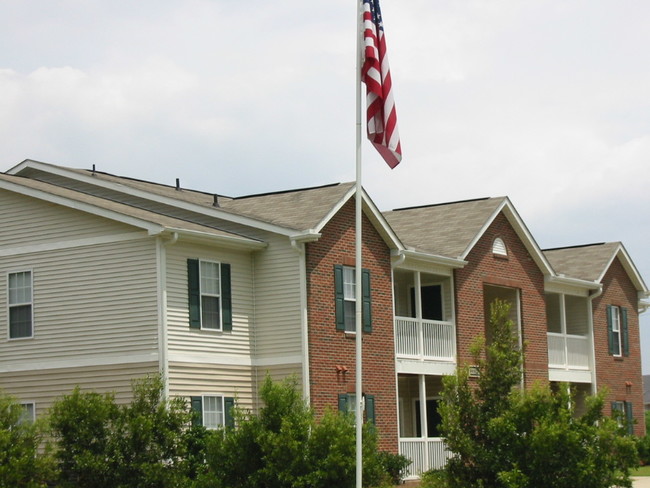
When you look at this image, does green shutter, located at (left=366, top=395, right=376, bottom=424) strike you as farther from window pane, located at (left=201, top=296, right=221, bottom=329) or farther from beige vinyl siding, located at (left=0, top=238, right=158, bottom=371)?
beige vinyl siding, located at (left=0, top=238, right=158, bottom=371)

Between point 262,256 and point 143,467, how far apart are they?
752 centimetres

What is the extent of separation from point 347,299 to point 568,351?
42.8 ft

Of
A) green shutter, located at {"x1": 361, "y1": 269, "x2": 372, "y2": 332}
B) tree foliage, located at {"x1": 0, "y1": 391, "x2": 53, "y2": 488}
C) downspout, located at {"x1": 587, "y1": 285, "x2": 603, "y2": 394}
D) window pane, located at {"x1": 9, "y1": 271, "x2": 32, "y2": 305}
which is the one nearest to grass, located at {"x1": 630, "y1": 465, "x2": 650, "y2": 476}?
downspout, located at {"x1": 587, "y1": 285, "x2": 603, "y2": 394}

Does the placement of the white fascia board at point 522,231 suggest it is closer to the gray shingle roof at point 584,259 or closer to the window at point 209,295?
the gray shingle roof at point 584,259

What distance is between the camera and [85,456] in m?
22.2

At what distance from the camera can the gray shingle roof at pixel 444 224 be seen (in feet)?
111

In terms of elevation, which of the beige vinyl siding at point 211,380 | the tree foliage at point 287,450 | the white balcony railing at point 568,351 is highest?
the white balcony railing at point 568,351

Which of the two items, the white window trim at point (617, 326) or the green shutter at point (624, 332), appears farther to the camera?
the green shutter at point (624, 332)

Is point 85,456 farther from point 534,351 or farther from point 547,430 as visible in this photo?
point 534,351

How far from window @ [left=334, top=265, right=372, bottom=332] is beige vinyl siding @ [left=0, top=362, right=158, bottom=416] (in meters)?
5.13

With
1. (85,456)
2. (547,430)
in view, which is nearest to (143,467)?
(85,456)

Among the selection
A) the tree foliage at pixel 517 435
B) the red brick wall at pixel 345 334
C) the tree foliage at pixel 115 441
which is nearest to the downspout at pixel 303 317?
the red brick wall at pixel 345 334

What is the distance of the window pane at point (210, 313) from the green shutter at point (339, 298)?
9.78 ft

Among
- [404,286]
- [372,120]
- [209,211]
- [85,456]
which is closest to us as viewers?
[372,120]
